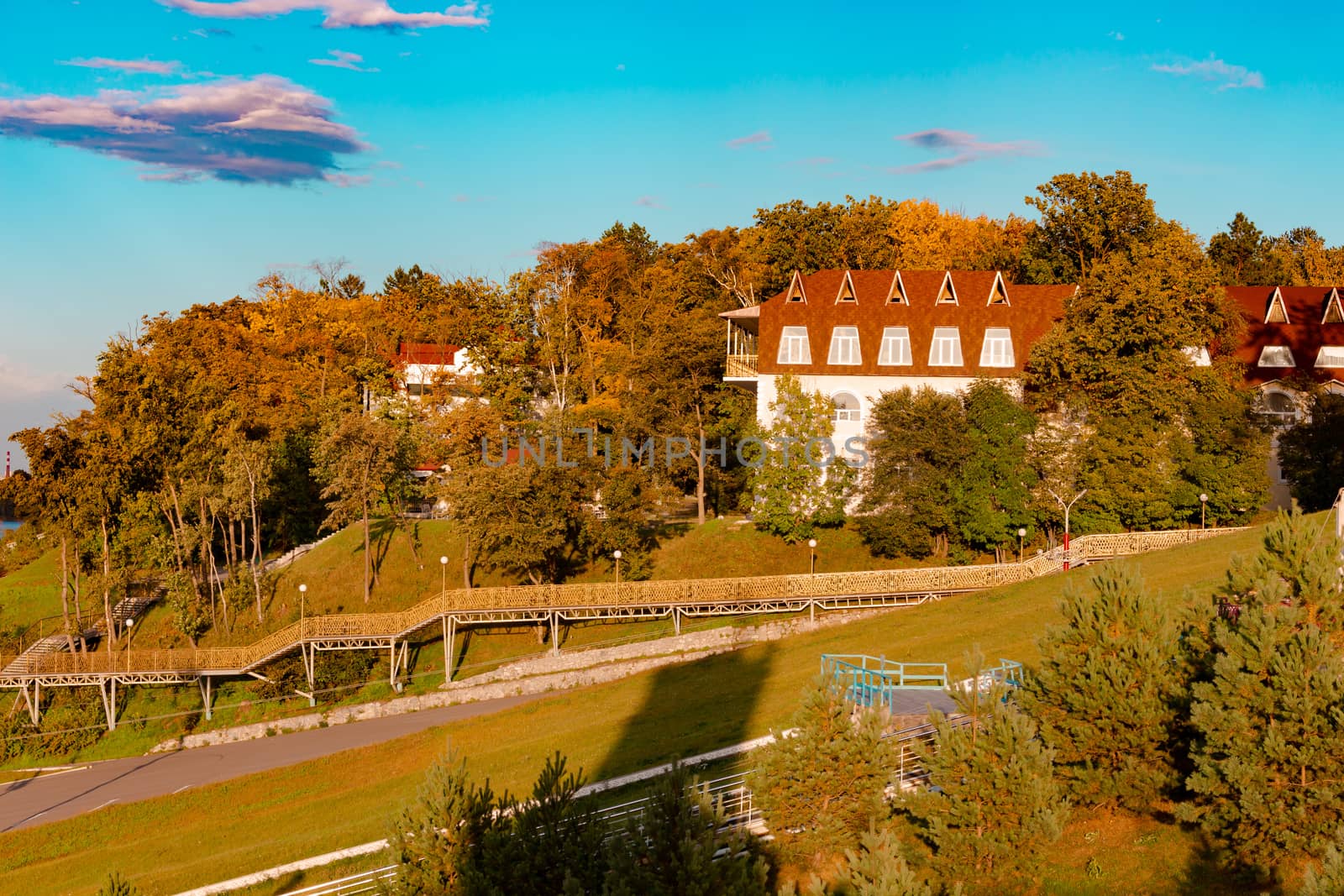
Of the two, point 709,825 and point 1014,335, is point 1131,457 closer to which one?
point 1014,335

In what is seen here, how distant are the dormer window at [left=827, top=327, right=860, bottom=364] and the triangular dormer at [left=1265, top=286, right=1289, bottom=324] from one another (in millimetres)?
22453

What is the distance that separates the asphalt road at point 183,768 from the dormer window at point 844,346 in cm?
2241

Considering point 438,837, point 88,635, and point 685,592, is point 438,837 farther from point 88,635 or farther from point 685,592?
point 88,635

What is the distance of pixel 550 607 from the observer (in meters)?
43.3

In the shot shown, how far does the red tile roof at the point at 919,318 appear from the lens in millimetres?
52375

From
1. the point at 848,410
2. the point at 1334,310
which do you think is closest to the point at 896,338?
the point at 848,410

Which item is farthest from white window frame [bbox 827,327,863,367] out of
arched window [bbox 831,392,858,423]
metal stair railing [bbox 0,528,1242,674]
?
metal stair railing [bbox 0,528,1242,674]

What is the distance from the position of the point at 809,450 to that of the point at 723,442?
6.63m

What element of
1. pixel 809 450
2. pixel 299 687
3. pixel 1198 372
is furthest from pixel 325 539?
pixel 1198 372

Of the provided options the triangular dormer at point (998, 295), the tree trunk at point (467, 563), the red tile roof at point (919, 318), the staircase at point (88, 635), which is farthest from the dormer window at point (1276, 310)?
the staircase at point (88, 635)

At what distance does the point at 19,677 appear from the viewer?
42.5m

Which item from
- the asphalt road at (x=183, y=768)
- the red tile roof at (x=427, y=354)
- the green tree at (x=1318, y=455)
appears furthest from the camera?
the red tile roof at (x=427, y=354)

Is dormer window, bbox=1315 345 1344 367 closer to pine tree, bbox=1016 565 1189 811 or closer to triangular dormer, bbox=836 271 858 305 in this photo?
triangular dormer, bbox=836 271 858 305

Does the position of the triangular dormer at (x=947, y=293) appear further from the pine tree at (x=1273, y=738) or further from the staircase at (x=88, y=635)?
the staircase at (x=88, y=635)
